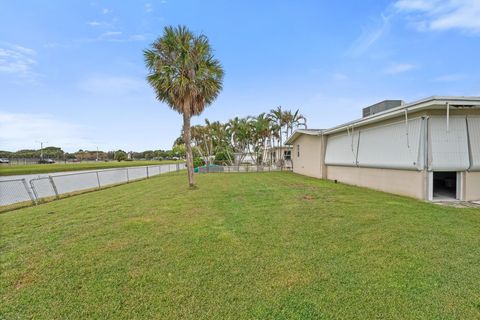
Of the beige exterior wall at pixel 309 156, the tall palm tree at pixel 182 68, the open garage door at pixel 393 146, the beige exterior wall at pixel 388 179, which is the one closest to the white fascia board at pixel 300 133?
the beige exterior wall at pixel 309 156

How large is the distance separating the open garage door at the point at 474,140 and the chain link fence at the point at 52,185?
1496cm

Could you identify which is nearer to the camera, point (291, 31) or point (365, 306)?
point (365, 306)

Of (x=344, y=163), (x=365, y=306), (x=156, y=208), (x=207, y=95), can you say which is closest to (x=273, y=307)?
(x=365, y=306)

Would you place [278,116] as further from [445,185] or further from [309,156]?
[445,185]

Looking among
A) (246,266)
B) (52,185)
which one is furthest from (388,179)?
(52,185)

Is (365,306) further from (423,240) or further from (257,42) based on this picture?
(257,42)

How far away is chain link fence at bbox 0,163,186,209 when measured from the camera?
28.5ft

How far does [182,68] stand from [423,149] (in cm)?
965

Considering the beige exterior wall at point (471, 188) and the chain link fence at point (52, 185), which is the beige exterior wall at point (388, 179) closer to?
the beige exterior wall at point (471, 188)

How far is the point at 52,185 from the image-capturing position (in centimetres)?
1018

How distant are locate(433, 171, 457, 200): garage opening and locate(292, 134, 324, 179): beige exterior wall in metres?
6.51

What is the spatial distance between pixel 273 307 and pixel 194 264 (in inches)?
52.5

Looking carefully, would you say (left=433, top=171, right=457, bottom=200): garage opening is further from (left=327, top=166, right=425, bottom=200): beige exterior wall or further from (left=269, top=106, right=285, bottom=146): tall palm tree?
(left=269, top=106, right=285, bottom=146): tall palm tree

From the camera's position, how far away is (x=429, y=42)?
1225cm
